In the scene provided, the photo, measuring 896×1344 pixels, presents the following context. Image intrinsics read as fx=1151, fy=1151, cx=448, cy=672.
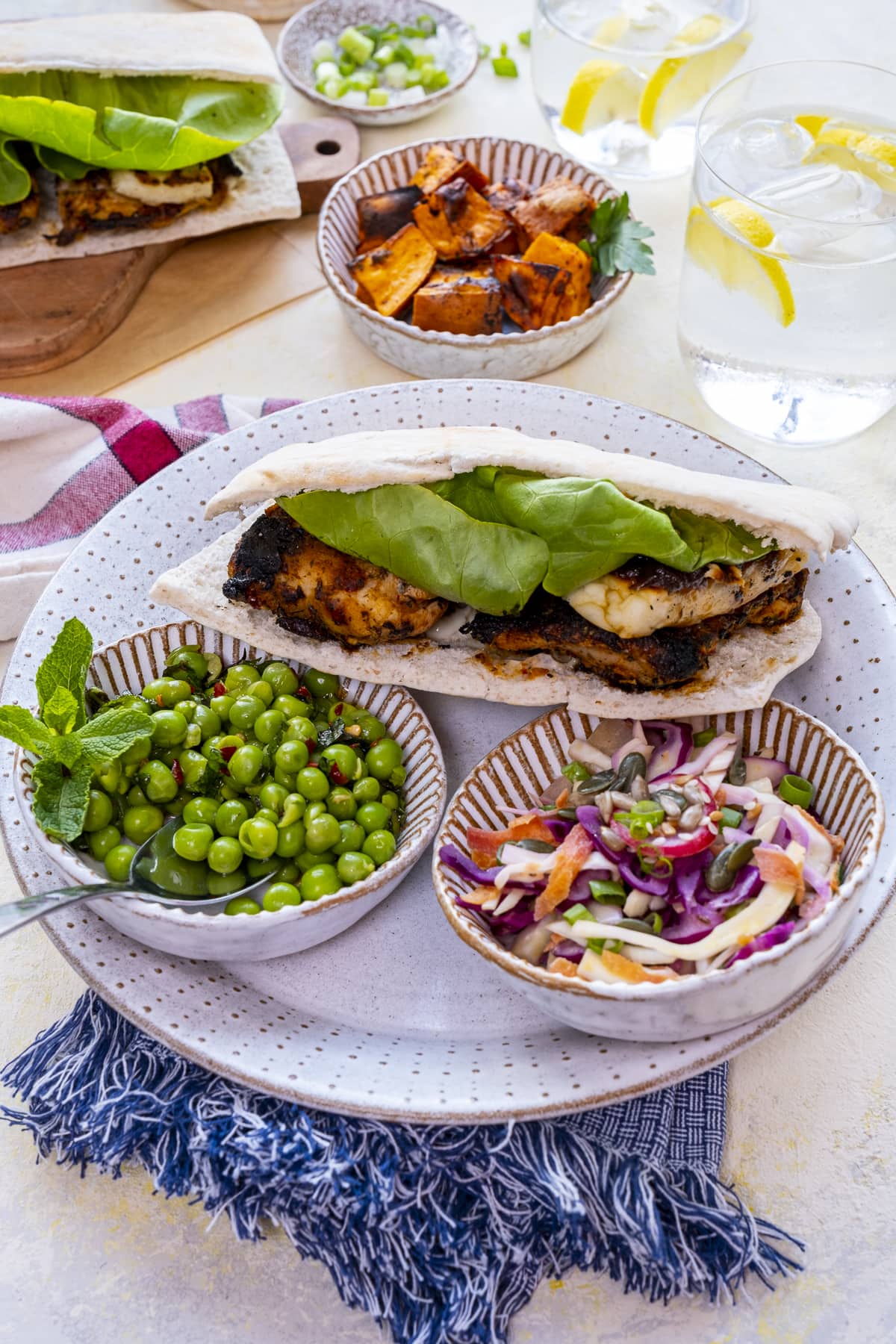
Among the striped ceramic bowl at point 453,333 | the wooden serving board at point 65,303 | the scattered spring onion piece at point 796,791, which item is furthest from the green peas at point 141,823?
the wooden serving board at point 65,303

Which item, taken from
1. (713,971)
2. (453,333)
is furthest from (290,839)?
(453,333)

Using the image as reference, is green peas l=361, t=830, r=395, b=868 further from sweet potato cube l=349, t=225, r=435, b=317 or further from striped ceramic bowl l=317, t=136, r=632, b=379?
sweet potato cube l=349, t=225, r=435, b=317

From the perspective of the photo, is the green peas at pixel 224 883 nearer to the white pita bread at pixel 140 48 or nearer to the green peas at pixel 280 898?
the green peas at pixel 280 898

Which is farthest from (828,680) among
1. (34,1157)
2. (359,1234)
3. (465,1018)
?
(34,1157)

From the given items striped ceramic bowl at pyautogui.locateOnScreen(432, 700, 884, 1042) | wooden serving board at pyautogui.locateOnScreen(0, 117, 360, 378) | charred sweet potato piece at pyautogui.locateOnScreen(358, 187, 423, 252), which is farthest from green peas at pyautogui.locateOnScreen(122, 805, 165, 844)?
charred sweet potato piece at pyautogui.locateOnScreen(358, 187, 423, 252)

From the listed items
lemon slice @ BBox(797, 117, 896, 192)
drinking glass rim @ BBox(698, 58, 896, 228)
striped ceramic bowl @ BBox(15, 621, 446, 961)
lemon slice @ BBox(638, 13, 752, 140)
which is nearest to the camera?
striped ceramic bowl @ BBox(15, 621, 446, 961)

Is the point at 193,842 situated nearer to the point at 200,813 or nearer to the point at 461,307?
the point at 200,813

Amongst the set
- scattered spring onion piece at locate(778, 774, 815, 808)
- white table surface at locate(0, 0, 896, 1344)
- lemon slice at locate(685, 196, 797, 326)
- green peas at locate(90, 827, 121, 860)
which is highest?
lemon slice at locate(685, 196, 797, 326)
